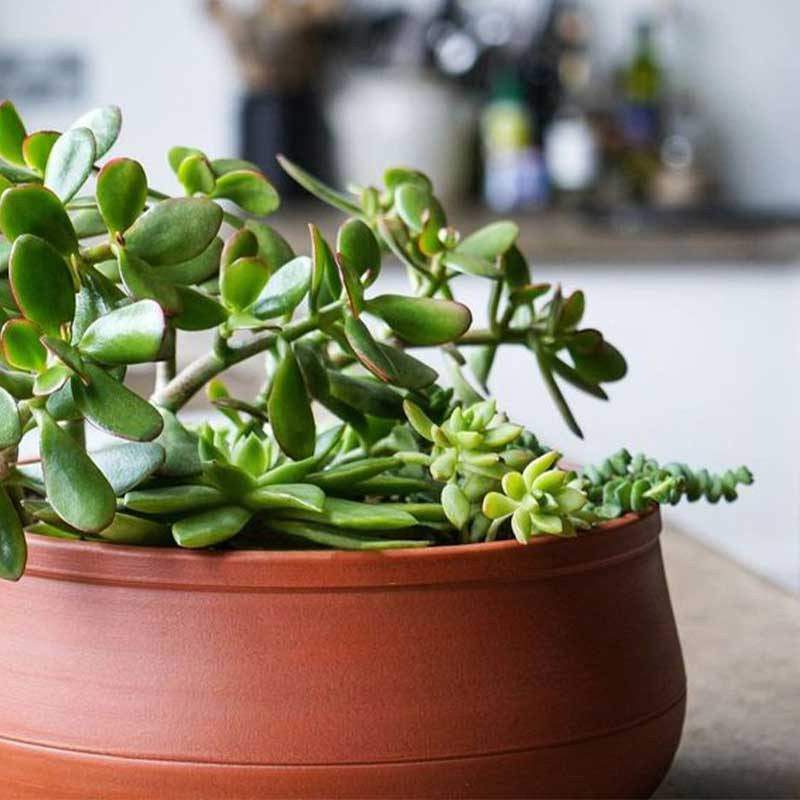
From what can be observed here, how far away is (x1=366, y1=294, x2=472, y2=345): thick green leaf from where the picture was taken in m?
0.54

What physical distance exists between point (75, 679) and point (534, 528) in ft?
0.51

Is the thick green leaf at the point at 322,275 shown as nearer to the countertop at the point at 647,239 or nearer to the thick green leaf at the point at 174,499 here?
the thick green leaf at the point at 174,499

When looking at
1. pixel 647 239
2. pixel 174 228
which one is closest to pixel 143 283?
pixel 174 228

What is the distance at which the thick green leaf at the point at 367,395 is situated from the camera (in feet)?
1.98

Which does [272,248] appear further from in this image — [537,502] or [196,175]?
[537,502]

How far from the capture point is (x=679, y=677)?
60 cm

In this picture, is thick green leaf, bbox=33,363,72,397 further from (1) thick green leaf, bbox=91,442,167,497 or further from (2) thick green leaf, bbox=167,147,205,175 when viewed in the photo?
(2) thick green leaf, bbox=167,147,205,175

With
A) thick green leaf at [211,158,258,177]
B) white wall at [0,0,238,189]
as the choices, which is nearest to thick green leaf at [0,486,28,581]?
thick green leaf at [211,158,258,177]

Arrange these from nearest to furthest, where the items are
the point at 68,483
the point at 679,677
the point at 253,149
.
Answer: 1. the point at 68,483
2. the point at 679,677
3. the point at 253,149

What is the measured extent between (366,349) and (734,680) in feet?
1.26

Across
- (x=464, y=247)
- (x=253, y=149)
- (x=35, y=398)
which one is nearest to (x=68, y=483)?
(x=35, y=398)

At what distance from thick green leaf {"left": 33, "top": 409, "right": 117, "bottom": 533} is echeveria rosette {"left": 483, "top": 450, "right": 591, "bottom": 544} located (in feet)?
0.41

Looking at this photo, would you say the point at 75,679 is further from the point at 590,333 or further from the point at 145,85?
the point at 145,85

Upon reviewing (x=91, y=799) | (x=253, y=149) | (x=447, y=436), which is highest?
(x=447, y=436)
